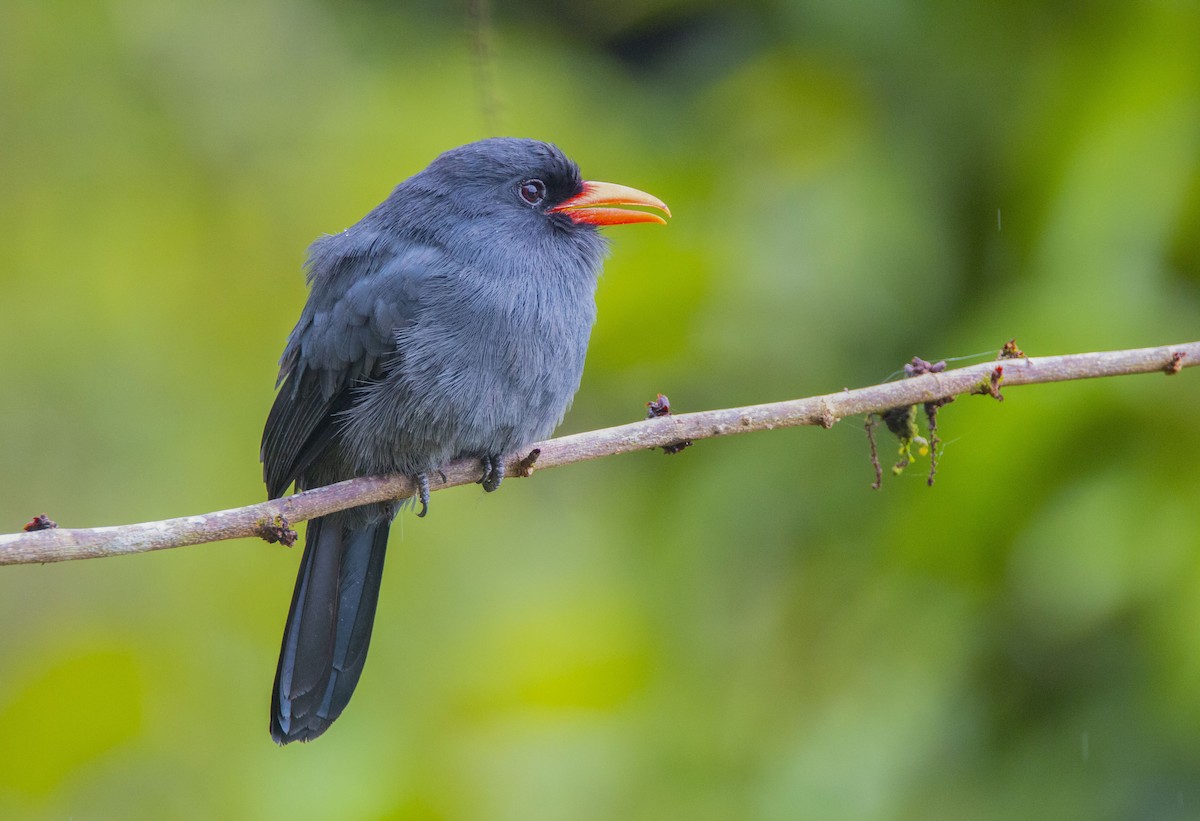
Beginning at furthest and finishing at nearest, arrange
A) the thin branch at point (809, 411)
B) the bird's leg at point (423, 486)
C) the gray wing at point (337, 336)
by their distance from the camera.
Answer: the gray wing at point (337, 336)
the bird's leg at point (423, 486)
the thin branch at point (809, 411)

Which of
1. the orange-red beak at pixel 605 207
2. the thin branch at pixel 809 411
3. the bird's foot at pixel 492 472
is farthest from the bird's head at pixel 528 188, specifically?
the thin branch at pixel 809 411

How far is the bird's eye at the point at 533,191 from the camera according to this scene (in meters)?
3.45

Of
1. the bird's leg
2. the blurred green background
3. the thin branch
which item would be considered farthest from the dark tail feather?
the blurred green background

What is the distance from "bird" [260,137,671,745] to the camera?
10.2 feet

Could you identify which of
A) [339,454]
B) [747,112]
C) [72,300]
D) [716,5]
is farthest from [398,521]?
[716,5]

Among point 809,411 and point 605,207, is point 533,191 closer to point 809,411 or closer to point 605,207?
point 605,207

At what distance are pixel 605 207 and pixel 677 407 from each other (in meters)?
1.20

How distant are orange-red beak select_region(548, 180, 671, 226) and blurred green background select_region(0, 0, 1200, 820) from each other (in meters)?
0.42

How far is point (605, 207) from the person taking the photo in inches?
137

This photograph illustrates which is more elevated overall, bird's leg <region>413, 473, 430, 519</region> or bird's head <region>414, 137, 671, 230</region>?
bird's head <region>414, 137, 671, 230</region>

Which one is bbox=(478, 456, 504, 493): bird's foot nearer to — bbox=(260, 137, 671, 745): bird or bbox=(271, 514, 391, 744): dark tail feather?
bbox=(260, 137, 671, 745): bird

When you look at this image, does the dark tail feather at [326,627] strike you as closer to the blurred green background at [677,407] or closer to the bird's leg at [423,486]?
the bird's leg at [423,486]

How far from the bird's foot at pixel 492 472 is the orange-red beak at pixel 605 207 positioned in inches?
27.7

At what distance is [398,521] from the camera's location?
4.39m
